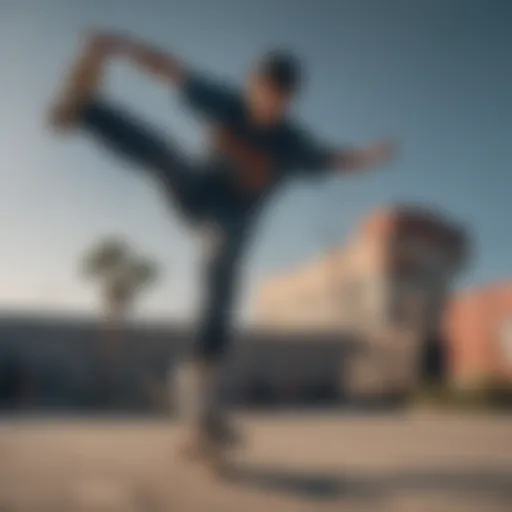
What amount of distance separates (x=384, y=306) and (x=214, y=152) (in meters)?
0.83

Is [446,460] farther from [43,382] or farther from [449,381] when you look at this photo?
[43,382]

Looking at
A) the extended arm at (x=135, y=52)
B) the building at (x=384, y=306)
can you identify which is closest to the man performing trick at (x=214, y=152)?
the extended arm at (x=135, y=52)

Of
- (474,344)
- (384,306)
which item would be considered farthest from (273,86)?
(474,344)

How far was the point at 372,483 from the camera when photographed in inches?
29.1

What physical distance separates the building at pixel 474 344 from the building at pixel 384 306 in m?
0.05

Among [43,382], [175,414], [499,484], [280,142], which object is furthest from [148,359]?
[43,382]

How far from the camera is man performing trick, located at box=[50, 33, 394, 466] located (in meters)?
0.82

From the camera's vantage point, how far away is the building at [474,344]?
1.35 meters

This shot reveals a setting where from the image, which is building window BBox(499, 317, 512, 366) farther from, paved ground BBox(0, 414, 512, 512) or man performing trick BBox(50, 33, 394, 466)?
man performing trick BBox(50, 33, 394, 466)

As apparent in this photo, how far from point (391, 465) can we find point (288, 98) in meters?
0.54

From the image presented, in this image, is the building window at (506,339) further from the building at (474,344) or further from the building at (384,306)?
the building at (384,306)

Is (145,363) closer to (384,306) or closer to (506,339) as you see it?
(384,306)

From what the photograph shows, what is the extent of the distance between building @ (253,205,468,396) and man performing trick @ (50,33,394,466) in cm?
36

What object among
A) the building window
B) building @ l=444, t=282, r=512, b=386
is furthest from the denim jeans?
the building window
